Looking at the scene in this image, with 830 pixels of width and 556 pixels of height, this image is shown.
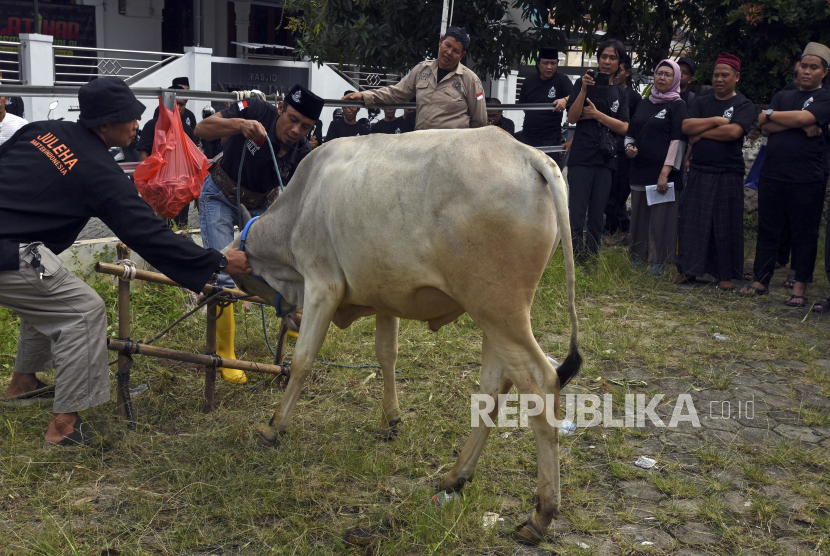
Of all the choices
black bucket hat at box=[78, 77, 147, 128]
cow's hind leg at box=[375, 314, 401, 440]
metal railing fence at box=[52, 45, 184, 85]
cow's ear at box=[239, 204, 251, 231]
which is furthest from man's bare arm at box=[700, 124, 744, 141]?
metal railing fence at box=[52, 45, 184, 85]

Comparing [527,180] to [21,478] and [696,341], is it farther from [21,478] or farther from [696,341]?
[696,341]

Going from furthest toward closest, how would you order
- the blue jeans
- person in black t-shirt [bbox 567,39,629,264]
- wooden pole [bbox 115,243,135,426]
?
person in black t-shirt [bbox 567,39,629,264], the blue jeans, wooden pole [bbox 115,243,135,426]

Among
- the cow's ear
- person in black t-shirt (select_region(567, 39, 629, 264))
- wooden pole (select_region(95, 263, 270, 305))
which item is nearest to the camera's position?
wooden pole (select_region(95, 263, 270, 305))

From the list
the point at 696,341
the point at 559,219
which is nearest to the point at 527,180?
the point at 559,219

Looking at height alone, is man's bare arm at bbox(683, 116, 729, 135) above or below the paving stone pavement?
above

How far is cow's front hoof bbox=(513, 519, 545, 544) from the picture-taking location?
332cm

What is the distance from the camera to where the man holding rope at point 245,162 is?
4785mm

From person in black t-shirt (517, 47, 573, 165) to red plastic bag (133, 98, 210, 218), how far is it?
4.57 m

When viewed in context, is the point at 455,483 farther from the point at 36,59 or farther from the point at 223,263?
the point at 36,59

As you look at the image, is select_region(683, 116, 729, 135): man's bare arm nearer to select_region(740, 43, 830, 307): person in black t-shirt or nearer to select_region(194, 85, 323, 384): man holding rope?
select_region(740, 43, 830, 307): person in black t-shirt

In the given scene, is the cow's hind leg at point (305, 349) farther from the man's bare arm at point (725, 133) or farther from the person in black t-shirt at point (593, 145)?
the man's bare arm at point (725, 133)

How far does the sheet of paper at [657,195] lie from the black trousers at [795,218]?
31.4 inches

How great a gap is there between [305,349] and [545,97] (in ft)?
18.8

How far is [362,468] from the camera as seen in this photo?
3.88 meters
